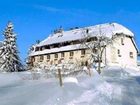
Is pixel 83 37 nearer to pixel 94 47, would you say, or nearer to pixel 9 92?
pixel 94 47

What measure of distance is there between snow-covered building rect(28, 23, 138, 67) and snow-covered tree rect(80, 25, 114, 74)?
44 cm

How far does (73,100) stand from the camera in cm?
1516

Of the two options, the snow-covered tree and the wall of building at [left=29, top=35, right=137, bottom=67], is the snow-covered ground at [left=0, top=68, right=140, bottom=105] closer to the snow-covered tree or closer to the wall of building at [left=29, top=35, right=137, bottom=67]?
the snow-covered tree

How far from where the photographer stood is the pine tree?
64688 mm

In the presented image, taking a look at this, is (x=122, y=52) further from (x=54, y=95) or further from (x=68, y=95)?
(x=54, y=95)

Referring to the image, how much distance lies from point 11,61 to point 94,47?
44.3 ft

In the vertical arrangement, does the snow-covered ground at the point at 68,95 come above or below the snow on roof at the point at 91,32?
below

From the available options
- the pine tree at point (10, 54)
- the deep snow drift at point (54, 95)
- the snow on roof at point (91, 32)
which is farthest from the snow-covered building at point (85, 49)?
the deep snow drift at point (54, 95)

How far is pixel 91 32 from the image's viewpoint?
254ft

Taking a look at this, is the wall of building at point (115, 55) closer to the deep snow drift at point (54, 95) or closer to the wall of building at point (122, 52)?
the wall of building at point (122, 52)

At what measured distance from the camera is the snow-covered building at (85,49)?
74438 millimetres

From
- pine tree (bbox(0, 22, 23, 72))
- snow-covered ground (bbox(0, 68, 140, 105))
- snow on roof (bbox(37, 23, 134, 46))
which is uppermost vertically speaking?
snow on roof (bbox(37, 23, 134, 46))

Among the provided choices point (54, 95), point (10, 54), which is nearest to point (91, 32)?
point (10, 54)

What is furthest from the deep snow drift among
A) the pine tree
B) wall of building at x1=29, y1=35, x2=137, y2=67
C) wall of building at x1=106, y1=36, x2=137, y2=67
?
wall of building at x1=106, y1=36, x2=137, y2=67
